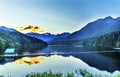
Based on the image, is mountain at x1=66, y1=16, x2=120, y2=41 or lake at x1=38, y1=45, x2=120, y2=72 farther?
mountain at x1=66, y1=16, x2=120, y2=41

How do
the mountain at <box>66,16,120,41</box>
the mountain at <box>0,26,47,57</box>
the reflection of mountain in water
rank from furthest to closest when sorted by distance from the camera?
the mountain at <box>66,16,120,41</box>
the mountain at <box>0,26,47,57</box>
the reflection of mountain in water

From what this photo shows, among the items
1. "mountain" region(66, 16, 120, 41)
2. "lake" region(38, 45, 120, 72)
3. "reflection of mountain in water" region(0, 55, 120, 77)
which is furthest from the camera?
"mountain" region(66, 16, 120, 41)

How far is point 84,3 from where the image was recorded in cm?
759

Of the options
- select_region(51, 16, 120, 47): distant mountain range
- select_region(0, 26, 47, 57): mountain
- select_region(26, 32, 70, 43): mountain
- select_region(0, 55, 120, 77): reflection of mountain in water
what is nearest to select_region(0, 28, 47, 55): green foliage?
select_region(0, 26, 47, 57): mountain

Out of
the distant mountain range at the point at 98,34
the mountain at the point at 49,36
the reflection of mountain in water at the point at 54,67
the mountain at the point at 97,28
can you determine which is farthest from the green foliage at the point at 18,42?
the mountain at the point at 97,28

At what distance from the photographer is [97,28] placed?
7699 mm

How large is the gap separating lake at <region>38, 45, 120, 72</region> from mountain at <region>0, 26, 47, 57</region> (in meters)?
0.18

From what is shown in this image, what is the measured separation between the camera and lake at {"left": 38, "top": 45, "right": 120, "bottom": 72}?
291 inches

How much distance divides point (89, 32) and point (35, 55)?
1213 mm

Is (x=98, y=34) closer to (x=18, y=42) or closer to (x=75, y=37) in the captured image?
(x=75, y=37)

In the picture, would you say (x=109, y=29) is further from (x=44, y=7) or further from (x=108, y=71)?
(x=44, y=7)

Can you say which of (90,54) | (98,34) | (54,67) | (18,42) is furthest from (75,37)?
(18,42)

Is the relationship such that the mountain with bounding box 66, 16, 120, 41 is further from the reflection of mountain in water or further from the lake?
the reflection of mountain in water

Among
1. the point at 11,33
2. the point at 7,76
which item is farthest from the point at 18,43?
the point at 7,76
